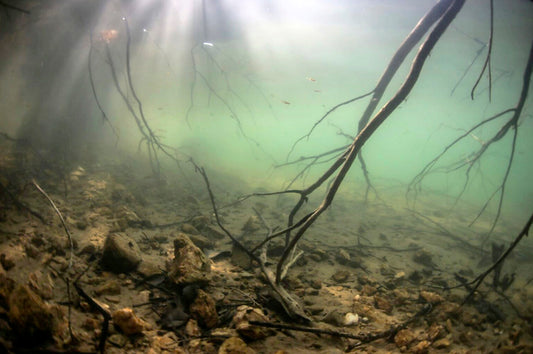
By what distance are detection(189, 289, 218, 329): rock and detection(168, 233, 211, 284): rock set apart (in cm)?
20

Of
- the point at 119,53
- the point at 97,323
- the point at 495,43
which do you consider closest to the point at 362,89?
the point at 495,43

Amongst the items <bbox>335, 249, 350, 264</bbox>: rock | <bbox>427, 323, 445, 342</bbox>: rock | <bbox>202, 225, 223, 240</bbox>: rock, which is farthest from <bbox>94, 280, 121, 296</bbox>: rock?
<bbox>335, 249, 350, 264</bbox>: rock

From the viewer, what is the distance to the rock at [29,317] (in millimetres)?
1183

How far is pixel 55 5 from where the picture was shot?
23.9ft

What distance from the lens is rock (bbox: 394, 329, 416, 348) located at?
193 cm

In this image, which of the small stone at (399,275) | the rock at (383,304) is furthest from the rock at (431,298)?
the small stone at (399,275)

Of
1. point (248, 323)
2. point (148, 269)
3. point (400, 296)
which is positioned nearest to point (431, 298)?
point (400, 296)

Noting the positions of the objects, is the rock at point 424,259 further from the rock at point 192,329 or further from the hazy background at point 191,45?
the rock at point 192,329

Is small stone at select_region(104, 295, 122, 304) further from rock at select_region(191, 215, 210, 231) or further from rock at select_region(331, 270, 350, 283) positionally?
rock at select_region(331, 270, 350, 283)

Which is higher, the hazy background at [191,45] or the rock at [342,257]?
the hazy background at [191,45]

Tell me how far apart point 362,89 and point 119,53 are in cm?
2097

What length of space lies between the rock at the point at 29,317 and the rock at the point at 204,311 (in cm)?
88

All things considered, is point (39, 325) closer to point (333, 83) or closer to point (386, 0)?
point (386, 0)

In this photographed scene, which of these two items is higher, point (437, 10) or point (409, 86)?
point (437, 10)
